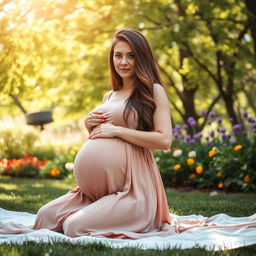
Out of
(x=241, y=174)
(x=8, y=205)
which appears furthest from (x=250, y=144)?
(x=8, y=205)

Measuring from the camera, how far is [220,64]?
423 inches

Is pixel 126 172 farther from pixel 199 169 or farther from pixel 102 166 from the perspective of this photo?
pixel 199 169

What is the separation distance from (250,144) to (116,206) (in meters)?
3.93

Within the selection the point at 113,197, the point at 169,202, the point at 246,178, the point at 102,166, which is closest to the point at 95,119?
the point at 102,166

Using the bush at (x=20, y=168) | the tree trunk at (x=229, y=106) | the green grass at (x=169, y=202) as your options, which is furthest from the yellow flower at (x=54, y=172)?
the tree trunk at (x=229, y=106)

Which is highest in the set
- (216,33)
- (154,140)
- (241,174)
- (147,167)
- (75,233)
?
(216,33)

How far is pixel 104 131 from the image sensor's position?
343cm

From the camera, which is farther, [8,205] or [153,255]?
[8,205]

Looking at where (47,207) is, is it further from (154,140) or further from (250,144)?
(250,144)

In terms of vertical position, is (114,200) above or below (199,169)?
above

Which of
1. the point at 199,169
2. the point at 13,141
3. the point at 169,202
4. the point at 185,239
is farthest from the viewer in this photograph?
the point at 13,141

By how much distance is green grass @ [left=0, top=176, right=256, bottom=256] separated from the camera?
2570 millimetres

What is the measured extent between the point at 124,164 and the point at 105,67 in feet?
31.0

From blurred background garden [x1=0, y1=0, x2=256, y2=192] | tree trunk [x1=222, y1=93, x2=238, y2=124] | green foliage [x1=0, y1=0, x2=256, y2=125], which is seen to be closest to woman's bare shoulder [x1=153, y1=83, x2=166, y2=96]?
blurred background garden [x1=0, y1=0, x2=256, y2=192]
